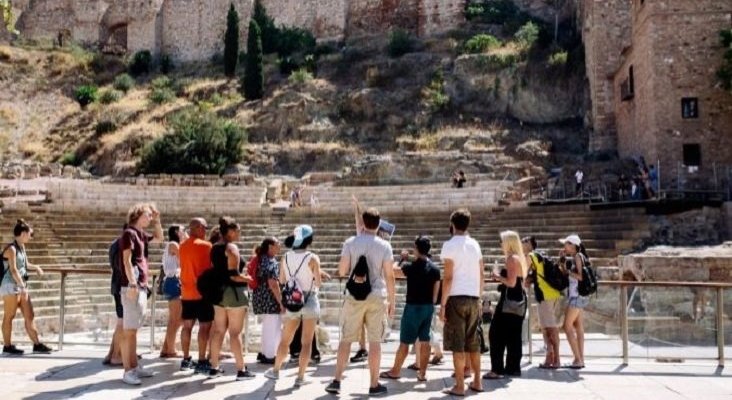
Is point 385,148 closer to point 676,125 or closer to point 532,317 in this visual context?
point 676,125

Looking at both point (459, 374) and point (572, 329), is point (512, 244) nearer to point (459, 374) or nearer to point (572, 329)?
point (459, 374)

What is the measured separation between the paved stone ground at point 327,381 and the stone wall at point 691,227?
11092mm

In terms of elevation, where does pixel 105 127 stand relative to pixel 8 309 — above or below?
above

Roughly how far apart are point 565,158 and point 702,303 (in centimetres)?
2415

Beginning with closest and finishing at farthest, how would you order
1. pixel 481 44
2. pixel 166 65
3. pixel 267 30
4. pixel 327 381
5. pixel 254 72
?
pixel 327 381, pixel 481 44, pixel 254 72, pixel 267 30, pixel 166 65

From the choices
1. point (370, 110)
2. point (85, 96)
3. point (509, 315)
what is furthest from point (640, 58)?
point (85, 96)

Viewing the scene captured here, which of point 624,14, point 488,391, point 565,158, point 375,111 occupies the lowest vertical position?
point 488,391

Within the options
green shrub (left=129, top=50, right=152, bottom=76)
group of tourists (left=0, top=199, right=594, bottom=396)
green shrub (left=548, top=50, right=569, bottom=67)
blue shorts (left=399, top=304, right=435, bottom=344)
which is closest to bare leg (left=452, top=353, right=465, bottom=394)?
group of tourists (left=0, top=199, right=594, bottom=396)

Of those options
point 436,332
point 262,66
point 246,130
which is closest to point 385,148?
point 246,130

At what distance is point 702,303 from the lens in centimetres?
872

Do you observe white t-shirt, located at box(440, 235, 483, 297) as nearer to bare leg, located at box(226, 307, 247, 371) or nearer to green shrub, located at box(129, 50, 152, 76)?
bare leg, located at box(226, 307, 247, 371)

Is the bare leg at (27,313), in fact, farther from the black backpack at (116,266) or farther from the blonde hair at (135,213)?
the blonde hair at (135,213)

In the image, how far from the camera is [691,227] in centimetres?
1933

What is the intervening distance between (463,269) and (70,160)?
38.7m
